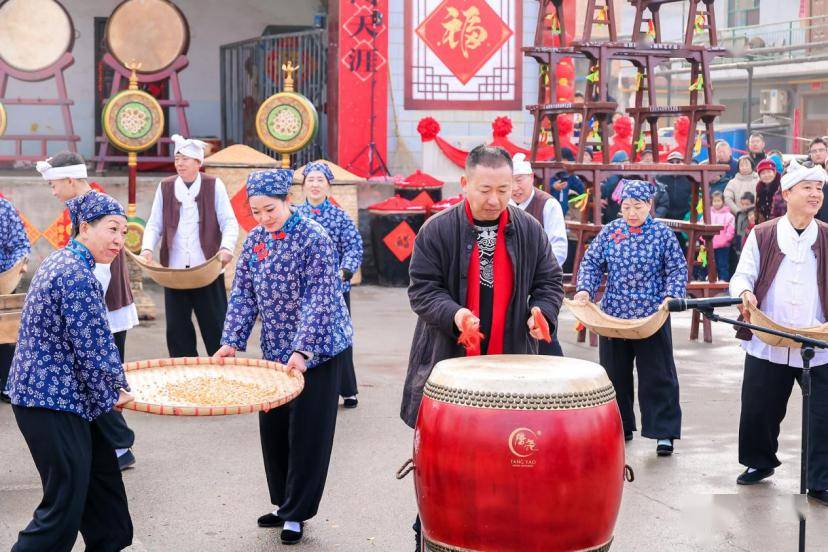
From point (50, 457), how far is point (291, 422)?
3.90 ft

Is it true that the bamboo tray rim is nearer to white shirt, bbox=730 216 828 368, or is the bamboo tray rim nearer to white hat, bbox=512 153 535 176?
white shirt, bbox=730 216 828 368

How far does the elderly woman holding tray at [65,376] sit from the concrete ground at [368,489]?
92 centimetres

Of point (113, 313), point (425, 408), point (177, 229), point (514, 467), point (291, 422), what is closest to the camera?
point (514, 467)

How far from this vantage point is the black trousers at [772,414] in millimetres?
5570

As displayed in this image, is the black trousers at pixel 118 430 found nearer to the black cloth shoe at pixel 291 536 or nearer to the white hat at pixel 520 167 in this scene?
the black cloth shoe at pixel 291 536

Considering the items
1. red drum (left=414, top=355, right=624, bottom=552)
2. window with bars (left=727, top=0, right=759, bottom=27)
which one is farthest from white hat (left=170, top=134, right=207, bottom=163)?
window with bars (left=727, top=0, right=759, bottom=27)

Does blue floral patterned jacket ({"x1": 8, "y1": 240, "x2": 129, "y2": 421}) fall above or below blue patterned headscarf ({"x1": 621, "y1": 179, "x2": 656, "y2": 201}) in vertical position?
below

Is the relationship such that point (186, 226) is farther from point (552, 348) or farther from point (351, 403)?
point (552, 348)

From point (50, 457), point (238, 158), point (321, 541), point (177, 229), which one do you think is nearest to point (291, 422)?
point (321, 541)

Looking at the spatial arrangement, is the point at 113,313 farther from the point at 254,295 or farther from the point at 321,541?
the point at 321,541

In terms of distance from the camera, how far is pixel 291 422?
4871 mm

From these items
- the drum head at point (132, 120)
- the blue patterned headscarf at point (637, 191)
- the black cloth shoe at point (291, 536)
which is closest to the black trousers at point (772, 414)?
the blue patterned headscarf at point (637, 191)

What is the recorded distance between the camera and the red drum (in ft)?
11.5

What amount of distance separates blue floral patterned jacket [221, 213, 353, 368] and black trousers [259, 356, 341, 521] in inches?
5.4
